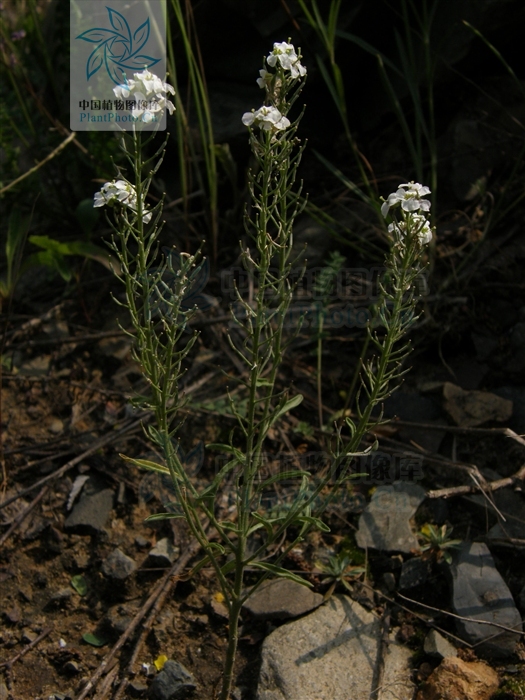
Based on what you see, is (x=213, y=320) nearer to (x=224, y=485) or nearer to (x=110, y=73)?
(x=224, y=485)

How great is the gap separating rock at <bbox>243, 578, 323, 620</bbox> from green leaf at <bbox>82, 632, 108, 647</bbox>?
18.6 inches

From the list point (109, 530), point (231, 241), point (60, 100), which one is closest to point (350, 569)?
point (109, 530)

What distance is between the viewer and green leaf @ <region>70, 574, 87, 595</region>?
8.30 ft

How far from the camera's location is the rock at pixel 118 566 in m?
2.52

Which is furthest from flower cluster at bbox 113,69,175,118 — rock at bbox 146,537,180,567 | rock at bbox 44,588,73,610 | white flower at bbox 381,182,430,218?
rock at bbox 44,588,73,610

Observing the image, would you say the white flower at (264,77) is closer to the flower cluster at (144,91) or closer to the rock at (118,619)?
Answer: the flower cluster at (144,91)

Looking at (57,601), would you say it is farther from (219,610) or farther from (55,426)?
(55,426)

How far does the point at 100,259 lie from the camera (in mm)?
3342

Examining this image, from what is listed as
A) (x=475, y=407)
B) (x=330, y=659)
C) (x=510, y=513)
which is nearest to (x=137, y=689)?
(x=330, y=659)

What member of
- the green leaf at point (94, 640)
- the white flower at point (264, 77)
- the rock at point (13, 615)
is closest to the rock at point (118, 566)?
the green leaf at point (94, 640)

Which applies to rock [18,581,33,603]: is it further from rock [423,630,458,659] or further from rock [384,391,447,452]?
rock [384,391,447,452]

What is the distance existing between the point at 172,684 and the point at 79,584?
0.56 meters

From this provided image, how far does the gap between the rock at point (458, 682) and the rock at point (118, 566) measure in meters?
1.03

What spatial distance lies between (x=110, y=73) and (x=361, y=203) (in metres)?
1.38
